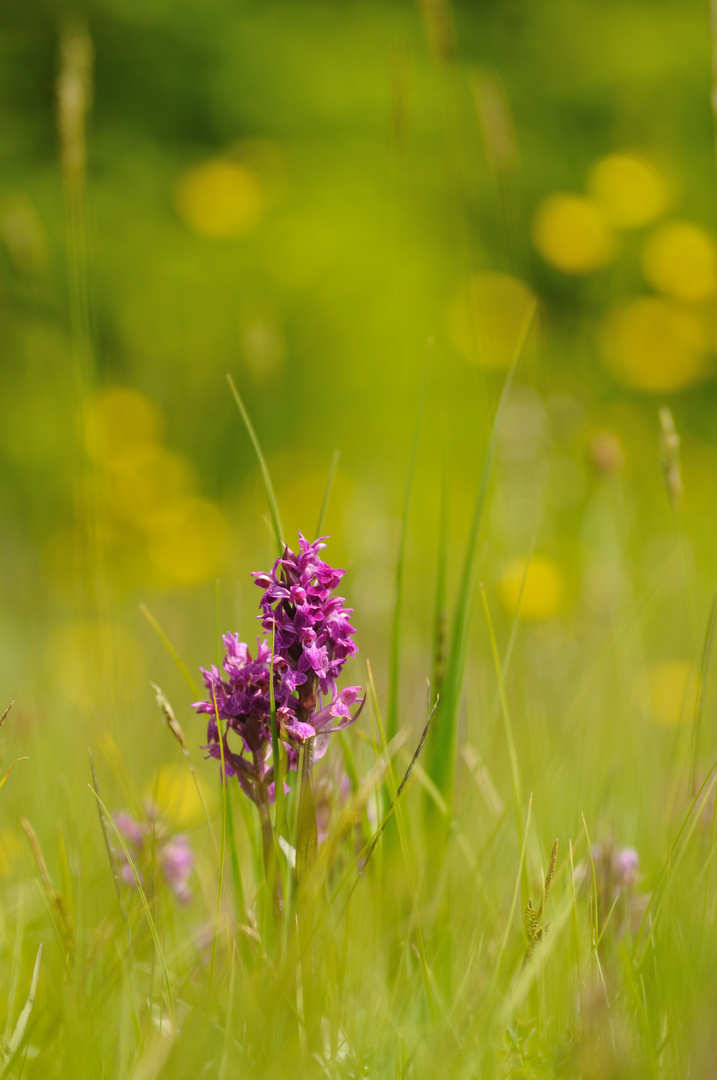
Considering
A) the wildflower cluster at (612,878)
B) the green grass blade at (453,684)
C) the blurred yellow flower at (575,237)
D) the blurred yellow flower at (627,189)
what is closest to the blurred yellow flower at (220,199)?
the blurred yellow flower at (575,237)

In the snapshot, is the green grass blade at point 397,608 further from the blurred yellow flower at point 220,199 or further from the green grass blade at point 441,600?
the blurred yellow flower at point 220,199

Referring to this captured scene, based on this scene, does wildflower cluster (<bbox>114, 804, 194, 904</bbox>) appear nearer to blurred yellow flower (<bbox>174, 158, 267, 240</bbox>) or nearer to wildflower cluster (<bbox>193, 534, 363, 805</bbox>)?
wildflower cluster (<bbox>193, 534, 363, 805</bbox>)

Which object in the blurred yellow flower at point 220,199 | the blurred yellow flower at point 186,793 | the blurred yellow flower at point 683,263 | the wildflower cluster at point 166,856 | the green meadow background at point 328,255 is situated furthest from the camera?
the blurred yellow flower at point 220,199

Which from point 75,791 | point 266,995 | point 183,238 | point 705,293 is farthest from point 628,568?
point 183,238

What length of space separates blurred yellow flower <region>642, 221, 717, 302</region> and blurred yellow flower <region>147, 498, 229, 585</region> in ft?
10.0

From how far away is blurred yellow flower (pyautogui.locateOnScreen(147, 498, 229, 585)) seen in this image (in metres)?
4.47

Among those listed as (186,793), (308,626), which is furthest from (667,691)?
(308,626)

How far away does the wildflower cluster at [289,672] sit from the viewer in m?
0.85

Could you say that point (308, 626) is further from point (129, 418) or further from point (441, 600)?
point (129, 418)

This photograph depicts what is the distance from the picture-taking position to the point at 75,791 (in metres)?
1.54

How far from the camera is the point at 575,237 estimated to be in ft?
17.8

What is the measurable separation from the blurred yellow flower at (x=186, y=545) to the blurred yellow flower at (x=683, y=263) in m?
3.06

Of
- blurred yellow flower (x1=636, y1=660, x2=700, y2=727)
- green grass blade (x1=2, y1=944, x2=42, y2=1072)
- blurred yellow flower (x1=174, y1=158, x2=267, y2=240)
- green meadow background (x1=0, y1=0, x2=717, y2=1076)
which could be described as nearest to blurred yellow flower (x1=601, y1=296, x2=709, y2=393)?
green meadow background (x1=0, y1=0, x2=717, y2=1076)

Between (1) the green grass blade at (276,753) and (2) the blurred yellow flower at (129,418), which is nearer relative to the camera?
(1) the green grass blade at (276,753)
